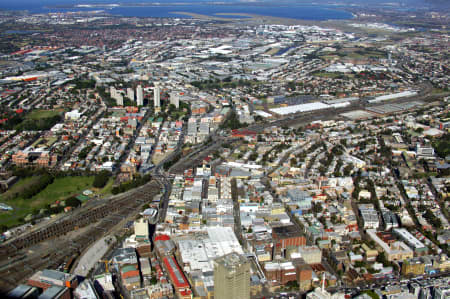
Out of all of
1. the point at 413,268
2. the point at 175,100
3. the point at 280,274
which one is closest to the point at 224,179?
the point at 280,274

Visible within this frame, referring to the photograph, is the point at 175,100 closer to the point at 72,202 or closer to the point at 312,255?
the point at 72,202

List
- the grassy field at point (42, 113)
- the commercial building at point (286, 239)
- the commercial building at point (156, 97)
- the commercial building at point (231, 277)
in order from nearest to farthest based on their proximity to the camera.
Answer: the commercial building at point (231, 277) → the commercial building at point (286, 239) → the grassy field at point (42, 113) → the commercial building at point (156, 97)

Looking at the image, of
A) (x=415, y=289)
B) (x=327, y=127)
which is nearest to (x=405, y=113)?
(x=327, y=127)

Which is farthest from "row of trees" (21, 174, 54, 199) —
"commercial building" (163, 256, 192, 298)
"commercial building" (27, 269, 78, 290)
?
"commercial building" (163, 256, 192, 298)

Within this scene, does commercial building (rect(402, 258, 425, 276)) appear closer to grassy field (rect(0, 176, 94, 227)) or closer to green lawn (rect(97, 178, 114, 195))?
green lawn (rect(97, 178, 114, 195))

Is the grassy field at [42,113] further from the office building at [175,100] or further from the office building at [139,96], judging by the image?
the office building at [175,100]

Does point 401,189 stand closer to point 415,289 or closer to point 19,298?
point 415,289

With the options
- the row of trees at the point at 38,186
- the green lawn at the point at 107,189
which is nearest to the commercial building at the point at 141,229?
the green lawn at the point at 107,189
